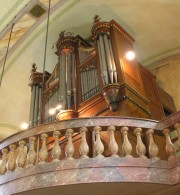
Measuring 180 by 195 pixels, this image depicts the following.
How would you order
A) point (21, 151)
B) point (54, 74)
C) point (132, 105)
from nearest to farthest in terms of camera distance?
point (21, 151)
point (132, 105)
point (54, 74)

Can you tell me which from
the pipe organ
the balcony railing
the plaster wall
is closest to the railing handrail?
the balcony railing

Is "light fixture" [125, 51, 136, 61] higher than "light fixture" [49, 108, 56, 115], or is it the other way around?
"light fixture" [125, 51, 136, 61]

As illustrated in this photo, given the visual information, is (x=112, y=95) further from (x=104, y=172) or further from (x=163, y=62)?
(x=163, y=62)

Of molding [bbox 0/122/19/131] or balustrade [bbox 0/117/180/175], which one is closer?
balustrade [bbox 0/117/180/175]

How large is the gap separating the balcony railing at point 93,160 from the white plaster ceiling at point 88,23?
14.5ft

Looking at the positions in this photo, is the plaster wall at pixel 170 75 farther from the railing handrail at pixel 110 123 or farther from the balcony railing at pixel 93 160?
the balcony railing at pixel 93 160

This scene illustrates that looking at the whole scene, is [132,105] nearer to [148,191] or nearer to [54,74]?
[148,191]

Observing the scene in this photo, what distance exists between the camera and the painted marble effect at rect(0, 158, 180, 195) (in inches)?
167

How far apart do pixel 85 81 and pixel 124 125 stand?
2.84 metres

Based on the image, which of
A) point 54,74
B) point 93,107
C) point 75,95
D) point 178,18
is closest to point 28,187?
point 93,107

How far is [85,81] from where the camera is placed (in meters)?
7.31

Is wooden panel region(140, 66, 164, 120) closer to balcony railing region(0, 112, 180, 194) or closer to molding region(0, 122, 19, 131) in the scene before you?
balcony railing region(0, 112, 180, 194)

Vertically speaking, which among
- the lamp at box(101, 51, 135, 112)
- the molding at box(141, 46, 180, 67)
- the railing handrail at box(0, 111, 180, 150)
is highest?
the molding at box(141, 46, 180, 67)

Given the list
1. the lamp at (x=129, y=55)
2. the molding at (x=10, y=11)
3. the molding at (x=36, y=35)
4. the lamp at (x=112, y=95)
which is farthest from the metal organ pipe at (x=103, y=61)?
the molding at (x=10, y=11)
